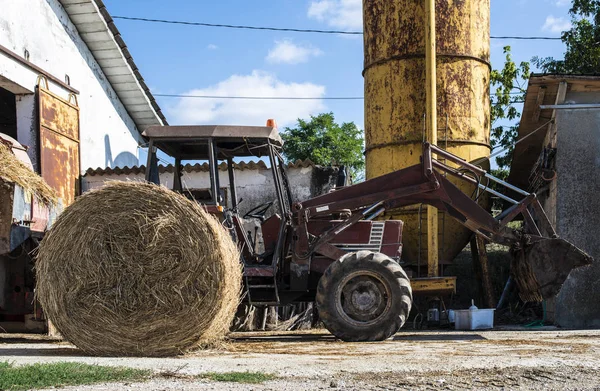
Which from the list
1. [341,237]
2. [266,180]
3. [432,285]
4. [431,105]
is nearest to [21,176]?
[341,237]

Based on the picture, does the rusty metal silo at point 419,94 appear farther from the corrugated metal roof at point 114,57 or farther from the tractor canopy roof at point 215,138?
the corrugated metal roof at point 114,57

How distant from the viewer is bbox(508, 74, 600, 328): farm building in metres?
11.3

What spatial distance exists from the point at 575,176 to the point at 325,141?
19625 mm

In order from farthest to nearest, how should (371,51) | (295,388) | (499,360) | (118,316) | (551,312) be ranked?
(371,51) → (551,312) → (118,316) → (499,360) → (295,388)

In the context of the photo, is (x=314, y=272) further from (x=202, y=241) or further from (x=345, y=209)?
(x=202, y=241)

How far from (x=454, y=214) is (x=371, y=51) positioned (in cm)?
538

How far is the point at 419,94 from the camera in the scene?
42.0 feet

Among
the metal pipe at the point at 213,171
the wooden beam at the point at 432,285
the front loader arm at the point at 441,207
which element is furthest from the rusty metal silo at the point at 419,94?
the metal pipe at the point at 213,171

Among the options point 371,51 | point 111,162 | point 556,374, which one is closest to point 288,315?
point 371,51

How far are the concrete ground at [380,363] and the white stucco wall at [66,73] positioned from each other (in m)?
4.79

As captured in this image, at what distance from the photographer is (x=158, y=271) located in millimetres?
6742

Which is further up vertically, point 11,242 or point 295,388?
point 11,242

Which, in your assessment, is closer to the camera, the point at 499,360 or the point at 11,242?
the point at 499,360

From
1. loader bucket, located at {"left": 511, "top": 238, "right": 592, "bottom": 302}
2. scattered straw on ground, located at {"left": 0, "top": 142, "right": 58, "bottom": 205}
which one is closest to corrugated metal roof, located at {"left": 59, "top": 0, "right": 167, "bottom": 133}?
scattered straw on ground, located at {"left": 0, "top": 142, "right": 58, "bottom": 205}
